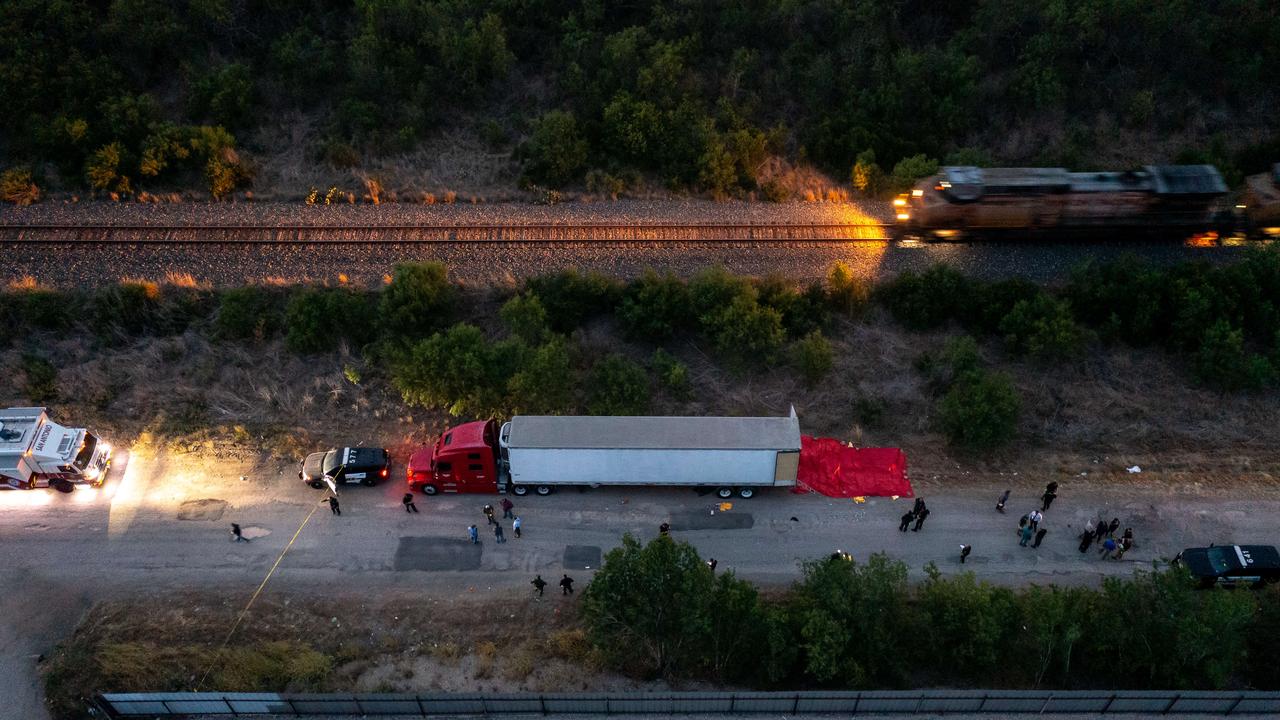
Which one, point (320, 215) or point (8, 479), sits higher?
point (320, 215)

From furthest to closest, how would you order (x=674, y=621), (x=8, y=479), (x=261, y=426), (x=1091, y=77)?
(x=1091, y=77) → (x=261, y=426) → (x=8, y=479) → (x=674, y=621)

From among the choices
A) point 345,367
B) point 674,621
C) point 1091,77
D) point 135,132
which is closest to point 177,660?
point 345,367

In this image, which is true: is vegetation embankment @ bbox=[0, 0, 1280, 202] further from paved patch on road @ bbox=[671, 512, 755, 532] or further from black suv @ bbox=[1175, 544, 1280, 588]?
black suv @ bbox=[1175, 544, 1280, 588]

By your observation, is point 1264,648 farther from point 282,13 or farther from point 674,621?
point 282,13

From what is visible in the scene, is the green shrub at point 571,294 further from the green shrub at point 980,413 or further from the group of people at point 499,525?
the green shrub at point 980,413

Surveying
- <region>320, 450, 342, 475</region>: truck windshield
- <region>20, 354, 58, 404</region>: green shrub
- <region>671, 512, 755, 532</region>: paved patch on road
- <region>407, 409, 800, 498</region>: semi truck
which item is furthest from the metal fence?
<region>20, 354, 58, 404</region>: green shrub

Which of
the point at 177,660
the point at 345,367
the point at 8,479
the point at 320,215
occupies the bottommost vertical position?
the point at 177,660
